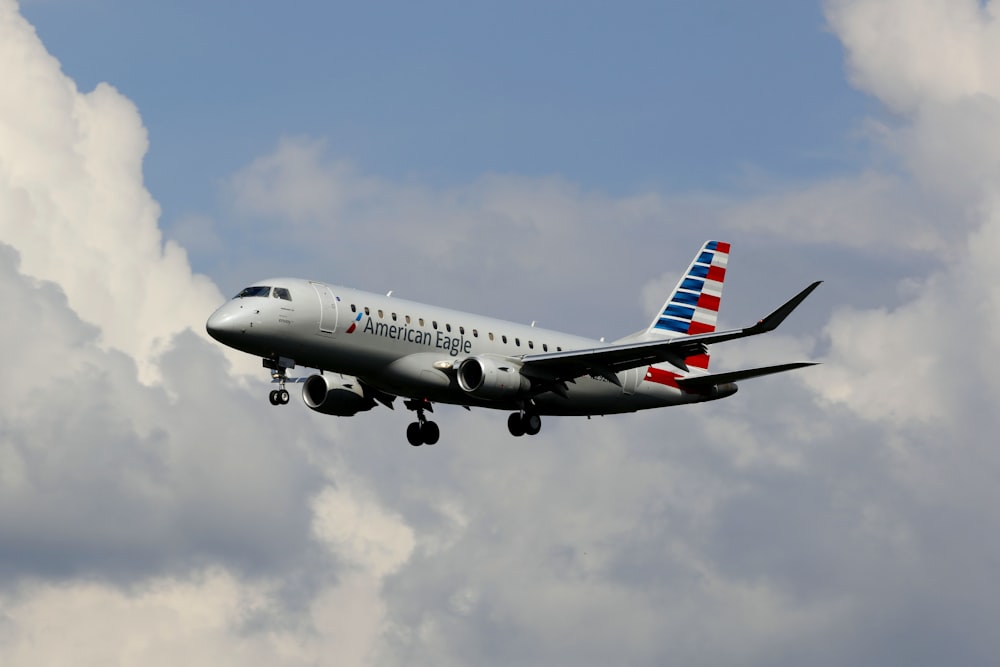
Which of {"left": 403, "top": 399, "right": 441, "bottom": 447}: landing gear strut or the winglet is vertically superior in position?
{"left": 403, "top": 399, "right": 441, "bottom": 447}: landing gear strut

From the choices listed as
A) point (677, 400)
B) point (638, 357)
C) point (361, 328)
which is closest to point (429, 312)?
point (361, 328)

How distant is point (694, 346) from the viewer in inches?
2314

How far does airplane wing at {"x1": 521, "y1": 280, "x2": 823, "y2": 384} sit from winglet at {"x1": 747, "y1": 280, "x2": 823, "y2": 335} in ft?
8.00

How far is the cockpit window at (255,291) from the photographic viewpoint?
57.8m

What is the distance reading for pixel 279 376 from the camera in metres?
58.0

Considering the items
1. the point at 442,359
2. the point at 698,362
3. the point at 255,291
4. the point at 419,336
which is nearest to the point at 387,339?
the point at 419,336

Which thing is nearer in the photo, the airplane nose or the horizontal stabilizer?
the airplane nose

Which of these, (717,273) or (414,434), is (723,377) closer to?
(717,273)

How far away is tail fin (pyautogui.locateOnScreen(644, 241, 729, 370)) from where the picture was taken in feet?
236

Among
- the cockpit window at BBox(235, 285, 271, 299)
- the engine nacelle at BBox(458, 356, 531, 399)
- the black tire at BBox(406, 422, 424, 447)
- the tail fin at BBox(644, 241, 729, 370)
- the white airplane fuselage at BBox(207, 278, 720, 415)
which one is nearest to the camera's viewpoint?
the white airplane fuselage at BBox(207, 278, 720, 415)

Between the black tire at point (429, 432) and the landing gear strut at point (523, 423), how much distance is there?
414 centimetres

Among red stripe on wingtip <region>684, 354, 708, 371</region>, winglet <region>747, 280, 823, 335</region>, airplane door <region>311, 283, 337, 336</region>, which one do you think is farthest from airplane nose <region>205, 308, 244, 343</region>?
red stripe on wingtip <region>684, 354, 708, 371</region>

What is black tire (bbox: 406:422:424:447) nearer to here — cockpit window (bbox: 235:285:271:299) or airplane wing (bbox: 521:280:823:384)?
airplane wing (bbox: 521:280:823:384)

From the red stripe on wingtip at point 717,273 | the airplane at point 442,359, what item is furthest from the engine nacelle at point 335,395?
the red stripe on wingtip at point 717,273
